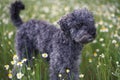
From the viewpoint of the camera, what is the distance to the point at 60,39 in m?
4.90

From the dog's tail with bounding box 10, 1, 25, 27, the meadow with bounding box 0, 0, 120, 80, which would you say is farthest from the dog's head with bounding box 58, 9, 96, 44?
the dog's tail with bounding box 10, 1, 25, 27

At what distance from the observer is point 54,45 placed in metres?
4.97

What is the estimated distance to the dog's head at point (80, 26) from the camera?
4.38 metres

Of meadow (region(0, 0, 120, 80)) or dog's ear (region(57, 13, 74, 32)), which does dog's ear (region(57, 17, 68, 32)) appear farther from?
meadow (region(0, 0, 120, 80))

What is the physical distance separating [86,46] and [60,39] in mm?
1482

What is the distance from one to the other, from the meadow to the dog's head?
48 centimetres

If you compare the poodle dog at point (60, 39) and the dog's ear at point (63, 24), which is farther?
the dog's ear at point (63, 24)

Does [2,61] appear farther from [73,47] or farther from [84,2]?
[84,2]

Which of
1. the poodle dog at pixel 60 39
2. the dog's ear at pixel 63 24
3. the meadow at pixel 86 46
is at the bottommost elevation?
the meadow at pixel 86 46

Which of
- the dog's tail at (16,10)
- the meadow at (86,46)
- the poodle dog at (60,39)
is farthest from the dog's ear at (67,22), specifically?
the dog's tail at (16,10)

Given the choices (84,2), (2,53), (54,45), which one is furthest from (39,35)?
(84,2)

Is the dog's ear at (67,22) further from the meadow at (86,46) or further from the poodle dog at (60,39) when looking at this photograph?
the meadow at (86,46)

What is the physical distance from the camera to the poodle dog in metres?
4.52

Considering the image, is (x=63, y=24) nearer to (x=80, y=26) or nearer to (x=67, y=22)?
(x=67, y=22)
